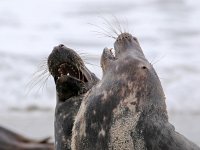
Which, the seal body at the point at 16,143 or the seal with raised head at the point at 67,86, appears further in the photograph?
the seal body at the point at 16,143

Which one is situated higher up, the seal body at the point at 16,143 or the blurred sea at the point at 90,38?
the blurred sea at the point at 90,38

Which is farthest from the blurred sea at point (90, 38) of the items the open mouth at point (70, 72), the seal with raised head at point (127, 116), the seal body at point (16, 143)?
the seal with raised head at point (127, 116)

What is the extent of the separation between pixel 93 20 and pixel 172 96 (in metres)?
4.61

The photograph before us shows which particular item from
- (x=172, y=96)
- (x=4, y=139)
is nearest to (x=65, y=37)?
A: (x=172, y=96)

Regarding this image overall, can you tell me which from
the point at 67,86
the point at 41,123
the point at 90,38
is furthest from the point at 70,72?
the point at 90,38

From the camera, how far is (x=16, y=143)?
7.52 meters

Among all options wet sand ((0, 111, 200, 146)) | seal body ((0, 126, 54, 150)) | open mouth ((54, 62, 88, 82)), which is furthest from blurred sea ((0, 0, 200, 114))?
open mouth ((54, 62, 88, 82))

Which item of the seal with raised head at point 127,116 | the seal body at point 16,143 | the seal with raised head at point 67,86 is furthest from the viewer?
the seal body at point 16,143

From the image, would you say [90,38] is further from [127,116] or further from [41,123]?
[127,116]

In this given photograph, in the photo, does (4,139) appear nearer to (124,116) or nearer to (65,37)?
(124,116)

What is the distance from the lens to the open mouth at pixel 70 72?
4.55 meters

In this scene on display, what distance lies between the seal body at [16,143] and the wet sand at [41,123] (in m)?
1.59

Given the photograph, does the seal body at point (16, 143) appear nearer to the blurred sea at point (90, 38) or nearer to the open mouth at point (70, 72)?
the blurred sea at point (90, 38)

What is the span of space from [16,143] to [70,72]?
3.07 m
